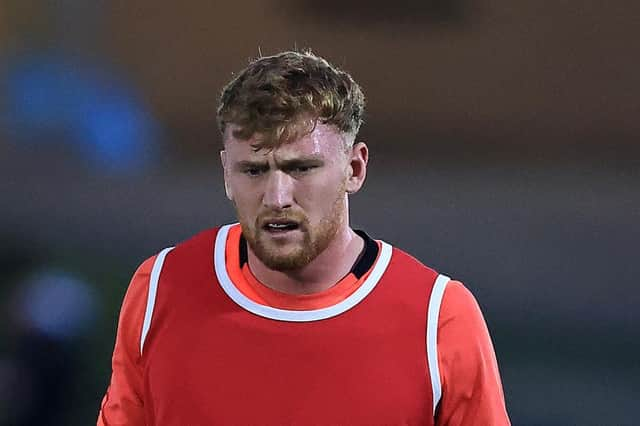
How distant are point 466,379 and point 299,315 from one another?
0.15 m

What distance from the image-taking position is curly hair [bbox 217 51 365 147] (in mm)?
688

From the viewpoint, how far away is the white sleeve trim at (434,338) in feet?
2.37

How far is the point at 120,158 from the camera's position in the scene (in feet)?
4.03

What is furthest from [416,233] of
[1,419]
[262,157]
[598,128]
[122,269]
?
[1,419]

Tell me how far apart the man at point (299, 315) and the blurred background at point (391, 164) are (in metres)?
0.41

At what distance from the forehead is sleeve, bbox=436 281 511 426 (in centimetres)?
18

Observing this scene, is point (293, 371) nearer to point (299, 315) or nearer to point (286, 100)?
point (299, 315)

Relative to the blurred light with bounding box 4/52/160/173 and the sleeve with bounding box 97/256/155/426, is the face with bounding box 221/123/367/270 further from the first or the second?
the blurred light with bounding box 4/52/160/173

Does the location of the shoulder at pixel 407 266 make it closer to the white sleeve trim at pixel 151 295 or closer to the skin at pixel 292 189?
the skin at pixel 292 189

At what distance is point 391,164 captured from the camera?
118cm

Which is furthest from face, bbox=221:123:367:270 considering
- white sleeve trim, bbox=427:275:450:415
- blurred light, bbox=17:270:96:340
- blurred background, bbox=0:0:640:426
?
blurred light, bbox=17:270:96:340

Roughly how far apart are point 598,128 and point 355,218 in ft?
1.11

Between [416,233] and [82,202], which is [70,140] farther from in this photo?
[416,233]

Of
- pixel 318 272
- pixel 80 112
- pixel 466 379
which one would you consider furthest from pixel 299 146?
pixel 80 112
